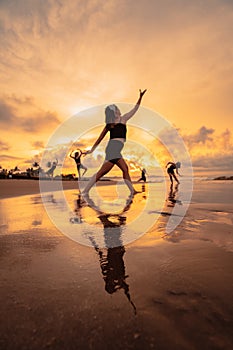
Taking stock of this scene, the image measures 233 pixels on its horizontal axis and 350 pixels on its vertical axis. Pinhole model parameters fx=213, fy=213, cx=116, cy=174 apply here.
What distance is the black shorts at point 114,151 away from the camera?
591 cm

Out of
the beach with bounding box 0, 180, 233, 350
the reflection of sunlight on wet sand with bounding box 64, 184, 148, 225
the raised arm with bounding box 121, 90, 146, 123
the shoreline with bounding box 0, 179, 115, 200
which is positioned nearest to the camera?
the beach with bounding box 0, 180, 233, 350

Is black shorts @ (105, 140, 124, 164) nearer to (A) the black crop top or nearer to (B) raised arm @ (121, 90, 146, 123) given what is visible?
(A) the black crop top

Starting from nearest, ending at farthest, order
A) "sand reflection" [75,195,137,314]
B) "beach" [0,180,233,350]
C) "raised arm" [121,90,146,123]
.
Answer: "beach" [0,180,233,350], "sand reflection" [75,195,137,314], "raised arm" [121,90,146,123]

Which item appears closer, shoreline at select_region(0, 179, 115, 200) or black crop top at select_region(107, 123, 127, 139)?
black crop top at select_region(107, 123, 127, 139)

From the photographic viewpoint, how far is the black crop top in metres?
6.03

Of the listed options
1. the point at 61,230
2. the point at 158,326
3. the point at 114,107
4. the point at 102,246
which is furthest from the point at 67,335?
the point at 114,107

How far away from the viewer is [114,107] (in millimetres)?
5945

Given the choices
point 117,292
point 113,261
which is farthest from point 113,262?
point 117,292

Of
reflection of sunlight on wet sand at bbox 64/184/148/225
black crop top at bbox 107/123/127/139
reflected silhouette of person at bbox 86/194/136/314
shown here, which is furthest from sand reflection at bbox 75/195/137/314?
black crop top at bbox 107/123/127/139

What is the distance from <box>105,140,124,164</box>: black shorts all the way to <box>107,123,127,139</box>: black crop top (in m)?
0.18

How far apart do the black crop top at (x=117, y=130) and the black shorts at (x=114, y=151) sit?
18cm

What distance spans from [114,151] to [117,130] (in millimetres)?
622

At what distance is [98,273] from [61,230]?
4.11 feet

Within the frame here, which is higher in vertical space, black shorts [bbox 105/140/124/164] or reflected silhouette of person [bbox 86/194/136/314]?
black shorts [bbox 105/140/124/164]
